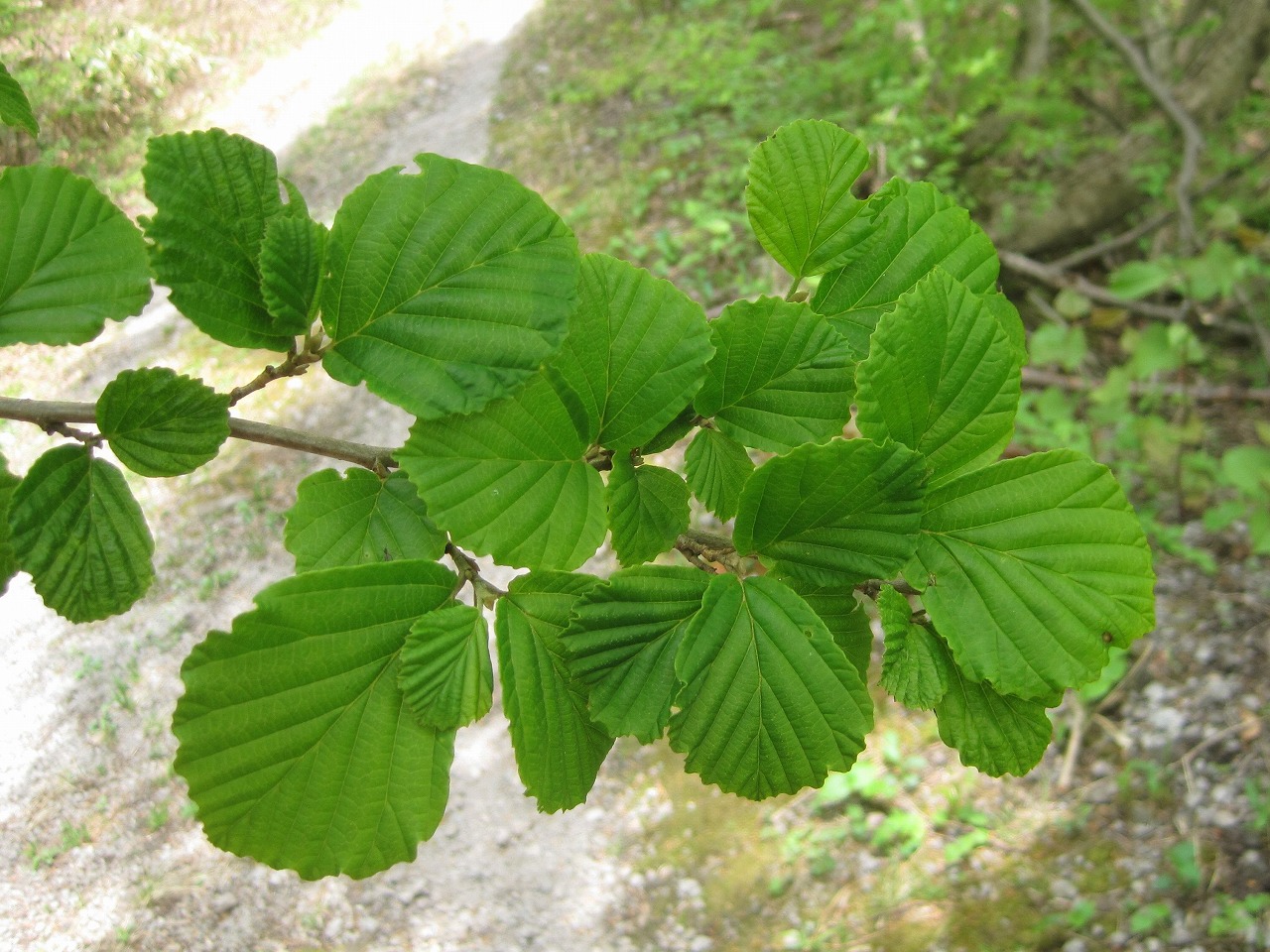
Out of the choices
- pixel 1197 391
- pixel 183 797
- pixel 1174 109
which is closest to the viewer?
pixel 183 797

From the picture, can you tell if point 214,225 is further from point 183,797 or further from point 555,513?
point 183,797

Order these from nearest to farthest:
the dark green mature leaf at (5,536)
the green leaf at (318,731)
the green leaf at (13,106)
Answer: the green leaf at (318,731) → the dark green mature leaf at (5,536) → the green leaf at (13,106)

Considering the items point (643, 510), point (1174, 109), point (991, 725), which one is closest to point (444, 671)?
point (643, 510)

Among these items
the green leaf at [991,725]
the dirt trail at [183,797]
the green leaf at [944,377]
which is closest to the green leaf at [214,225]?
the green leaf at [944,377]

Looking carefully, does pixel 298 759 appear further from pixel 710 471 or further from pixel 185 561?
pixel 185 561

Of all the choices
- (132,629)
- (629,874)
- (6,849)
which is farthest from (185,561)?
(629,874)

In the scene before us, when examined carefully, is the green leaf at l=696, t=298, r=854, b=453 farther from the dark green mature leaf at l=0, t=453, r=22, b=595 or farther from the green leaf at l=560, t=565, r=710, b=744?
the dark green mature leaf at l=0, t=453, r=22, b=595

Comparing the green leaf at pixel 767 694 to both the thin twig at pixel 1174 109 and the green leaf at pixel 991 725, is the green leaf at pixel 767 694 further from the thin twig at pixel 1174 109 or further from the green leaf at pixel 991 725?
the thin twig at pixel 1174 109
